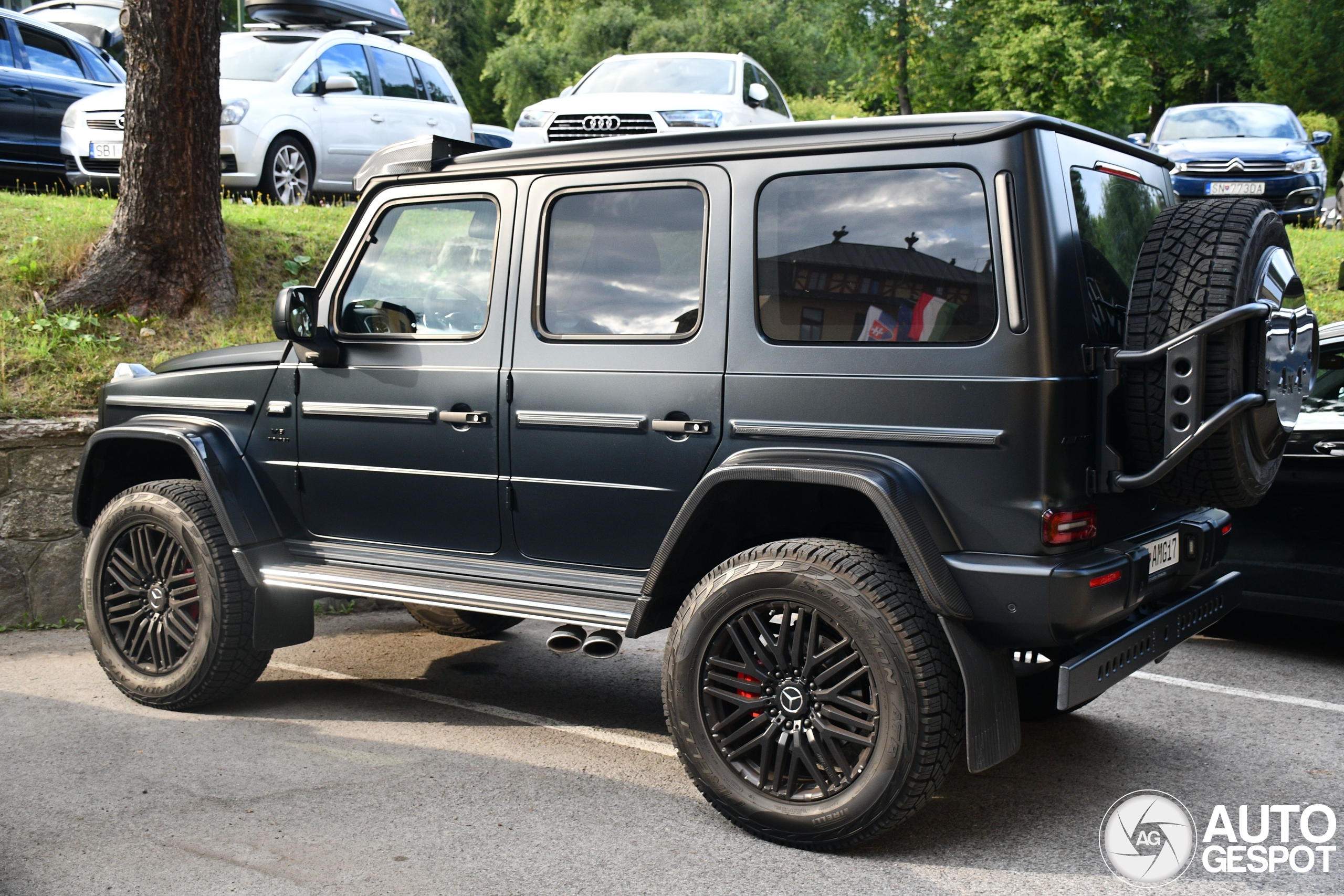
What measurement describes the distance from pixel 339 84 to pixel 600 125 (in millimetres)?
2467

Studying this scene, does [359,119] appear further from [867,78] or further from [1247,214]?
[867,78]

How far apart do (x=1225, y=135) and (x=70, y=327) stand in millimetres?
13122

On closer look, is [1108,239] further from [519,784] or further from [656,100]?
[656,100]

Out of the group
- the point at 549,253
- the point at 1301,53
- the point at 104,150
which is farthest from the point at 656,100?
the point at 1301,53

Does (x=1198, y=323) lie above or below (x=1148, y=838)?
above

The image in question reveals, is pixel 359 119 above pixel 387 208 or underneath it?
above

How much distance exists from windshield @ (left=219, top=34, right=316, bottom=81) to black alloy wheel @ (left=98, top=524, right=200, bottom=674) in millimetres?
7415

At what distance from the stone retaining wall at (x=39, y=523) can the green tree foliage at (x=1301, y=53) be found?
35.4 meters

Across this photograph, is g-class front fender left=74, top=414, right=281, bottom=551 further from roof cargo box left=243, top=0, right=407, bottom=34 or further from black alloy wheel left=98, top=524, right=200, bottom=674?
roof cargo box left=243, top=0, right=407, bottom=34

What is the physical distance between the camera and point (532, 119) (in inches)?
497

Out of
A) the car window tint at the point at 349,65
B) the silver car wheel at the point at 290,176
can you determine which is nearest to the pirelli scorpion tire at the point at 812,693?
the silver car wheel at the point at 290,176

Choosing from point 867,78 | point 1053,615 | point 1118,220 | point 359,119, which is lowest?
point 1053,615

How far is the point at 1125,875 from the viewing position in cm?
345

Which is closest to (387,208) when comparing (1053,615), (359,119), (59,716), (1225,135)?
(59,716)
